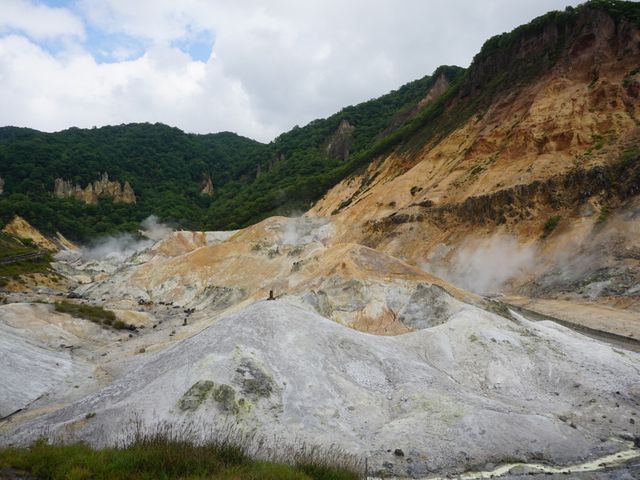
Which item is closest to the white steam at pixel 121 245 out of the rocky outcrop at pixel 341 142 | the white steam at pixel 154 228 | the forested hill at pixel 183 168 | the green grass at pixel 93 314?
the white steam at pixel 154 228

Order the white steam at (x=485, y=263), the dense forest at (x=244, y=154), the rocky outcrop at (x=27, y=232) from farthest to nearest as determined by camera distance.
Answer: the rocky outcrop at (x=27, y=232) < the dense forest at (x=244, y=154) < the white steam at (x=485, y=263)

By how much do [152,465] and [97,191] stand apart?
11989 cm

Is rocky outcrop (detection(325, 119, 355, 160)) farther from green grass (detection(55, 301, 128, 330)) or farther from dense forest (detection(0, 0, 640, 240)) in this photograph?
green grass (detection(55, 301, 128, 330))

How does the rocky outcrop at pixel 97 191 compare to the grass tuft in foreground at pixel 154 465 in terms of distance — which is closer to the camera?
the grass tuft in foreground at pixel 154 465

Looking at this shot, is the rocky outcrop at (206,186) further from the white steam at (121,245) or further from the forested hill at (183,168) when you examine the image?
the white steam at (121,245)

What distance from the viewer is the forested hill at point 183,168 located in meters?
86.1

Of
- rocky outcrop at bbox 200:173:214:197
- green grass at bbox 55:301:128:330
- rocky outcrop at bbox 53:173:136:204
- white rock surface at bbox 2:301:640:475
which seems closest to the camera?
white rock surface at bbox 2:301:640:475

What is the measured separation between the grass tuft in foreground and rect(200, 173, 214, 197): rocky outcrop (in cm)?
13181

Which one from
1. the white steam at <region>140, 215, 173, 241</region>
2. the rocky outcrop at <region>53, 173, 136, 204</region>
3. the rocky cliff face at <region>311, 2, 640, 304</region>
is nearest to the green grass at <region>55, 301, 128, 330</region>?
the rocky cliff face at <region>311, 2, 640, 304</region>

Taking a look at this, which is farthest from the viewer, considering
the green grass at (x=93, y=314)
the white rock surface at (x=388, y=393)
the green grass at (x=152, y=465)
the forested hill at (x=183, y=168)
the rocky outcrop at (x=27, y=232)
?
the forested hill at (x=183, y=168)

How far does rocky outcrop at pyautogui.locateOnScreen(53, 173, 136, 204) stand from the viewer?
359 feet

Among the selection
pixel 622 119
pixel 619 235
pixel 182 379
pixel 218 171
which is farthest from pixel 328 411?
pixel 218 171

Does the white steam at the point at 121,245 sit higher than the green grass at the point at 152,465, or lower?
higher

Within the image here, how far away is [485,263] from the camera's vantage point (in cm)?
3631
